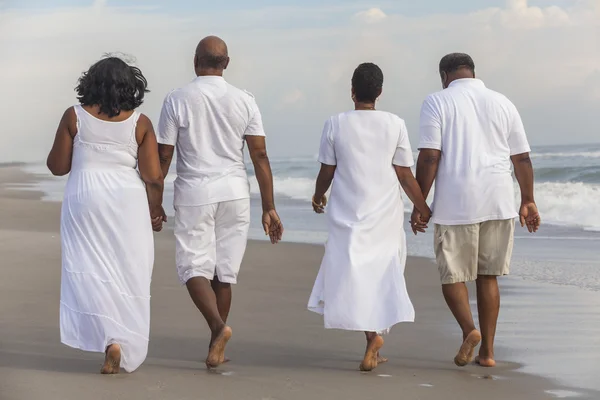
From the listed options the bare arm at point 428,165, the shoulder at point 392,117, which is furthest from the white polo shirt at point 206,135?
the bare arm at point 428,165

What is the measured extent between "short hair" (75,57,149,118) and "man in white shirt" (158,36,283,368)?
509 mm

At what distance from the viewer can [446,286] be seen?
5.80 meters

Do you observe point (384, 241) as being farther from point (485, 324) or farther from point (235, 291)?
point (235, 291)

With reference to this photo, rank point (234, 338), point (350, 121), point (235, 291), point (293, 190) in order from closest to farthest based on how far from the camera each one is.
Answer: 1. point (350, 121)
2. point (234, 338)
3. point (235, 291)
4. point (293, 190)

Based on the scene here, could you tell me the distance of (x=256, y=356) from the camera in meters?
5.97

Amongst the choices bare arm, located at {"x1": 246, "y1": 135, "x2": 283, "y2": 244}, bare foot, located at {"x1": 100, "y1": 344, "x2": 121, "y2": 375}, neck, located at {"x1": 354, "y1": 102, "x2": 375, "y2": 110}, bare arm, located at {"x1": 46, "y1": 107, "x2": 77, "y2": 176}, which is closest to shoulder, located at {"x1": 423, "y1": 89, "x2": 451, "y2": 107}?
neck, located at {"x1": 354, "y1": 102, "x2": 375, "y2": 110}

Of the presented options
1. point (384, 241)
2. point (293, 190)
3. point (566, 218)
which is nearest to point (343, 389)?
point (384, 241)

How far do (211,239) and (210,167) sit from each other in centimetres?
42

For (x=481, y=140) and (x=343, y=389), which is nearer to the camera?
(x=343, y=389)

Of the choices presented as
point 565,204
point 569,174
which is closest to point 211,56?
point 565,204

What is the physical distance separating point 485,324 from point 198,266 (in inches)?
66.0

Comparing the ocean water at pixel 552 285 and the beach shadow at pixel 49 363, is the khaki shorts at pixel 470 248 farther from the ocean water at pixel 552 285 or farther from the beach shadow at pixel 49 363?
the beach shadow at pixel 49 363

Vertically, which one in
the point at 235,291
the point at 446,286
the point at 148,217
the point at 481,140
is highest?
the point at 481,140

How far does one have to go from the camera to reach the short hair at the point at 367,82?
18.7 ft
